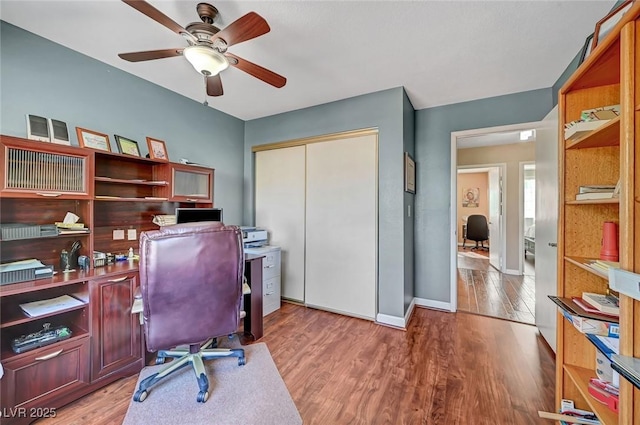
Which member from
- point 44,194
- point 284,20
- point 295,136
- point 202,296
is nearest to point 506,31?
point 284,20

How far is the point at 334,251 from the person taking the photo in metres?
3.13

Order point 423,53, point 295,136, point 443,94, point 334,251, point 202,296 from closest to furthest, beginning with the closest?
point 202,296
point 423,53
point 443,94
point 334,251
point 295,136

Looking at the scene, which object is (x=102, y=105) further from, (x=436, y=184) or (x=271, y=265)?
(x=436, y=184)

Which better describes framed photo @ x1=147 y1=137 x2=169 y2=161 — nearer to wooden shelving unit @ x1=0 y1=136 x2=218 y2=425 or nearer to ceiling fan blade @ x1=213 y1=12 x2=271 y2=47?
wooden shelving unit @ x1=0 y1=136 x2=218 y2=425

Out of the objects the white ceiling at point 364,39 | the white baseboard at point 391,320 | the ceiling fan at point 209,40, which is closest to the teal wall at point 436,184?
the white ceiling at point 364,39

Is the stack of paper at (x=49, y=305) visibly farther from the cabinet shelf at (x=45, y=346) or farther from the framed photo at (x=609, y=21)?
the framed photo at (x=609, y=21)

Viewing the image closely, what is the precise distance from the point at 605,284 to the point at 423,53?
6.39ft

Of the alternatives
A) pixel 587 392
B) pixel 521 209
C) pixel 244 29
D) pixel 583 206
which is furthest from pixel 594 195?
pixel 521 209

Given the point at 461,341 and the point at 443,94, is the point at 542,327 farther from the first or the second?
the point at 443,94

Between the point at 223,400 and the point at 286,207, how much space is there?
2.25 metres

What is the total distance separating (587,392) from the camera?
3.89 ft

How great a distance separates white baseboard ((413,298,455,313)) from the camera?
10.4 ft

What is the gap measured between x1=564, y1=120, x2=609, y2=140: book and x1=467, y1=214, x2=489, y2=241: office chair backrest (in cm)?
597

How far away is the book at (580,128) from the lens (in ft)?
3.97
